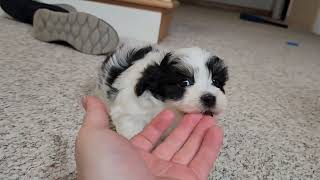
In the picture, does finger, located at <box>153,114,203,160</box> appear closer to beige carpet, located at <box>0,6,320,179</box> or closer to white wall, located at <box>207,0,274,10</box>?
beige carpet, located at <box>0,6,320,179</box>

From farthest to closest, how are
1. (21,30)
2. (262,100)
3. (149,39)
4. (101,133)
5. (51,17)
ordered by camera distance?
(149,39)
(21,30)
(51,17)
(262,100)
(101,133)

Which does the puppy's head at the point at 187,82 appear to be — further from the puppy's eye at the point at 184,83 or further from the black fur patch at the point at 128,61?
the black fur patch at the point at 128,61

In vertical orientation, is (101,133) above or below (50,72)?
above

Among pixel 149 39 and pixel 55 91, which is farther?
pixel 149 39

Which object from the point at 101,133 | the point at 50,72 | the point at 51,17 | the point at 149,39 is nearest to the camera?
the point at 101,133

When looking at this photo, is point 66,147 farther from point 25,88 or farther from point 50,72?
point 50,72

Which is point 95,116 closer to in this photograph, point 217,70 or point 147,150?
point 147,150

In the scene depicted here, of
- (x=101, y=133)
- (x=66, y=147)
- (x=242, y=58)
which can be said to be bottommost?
(x=242, y=58)

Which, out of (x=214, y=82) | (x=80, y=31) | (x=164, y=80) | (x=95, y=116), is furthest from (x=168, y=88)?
(x=80, y=31)

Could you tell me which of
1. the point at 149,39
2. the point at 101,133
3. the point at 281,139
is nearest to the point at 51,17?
the point at 149,39
